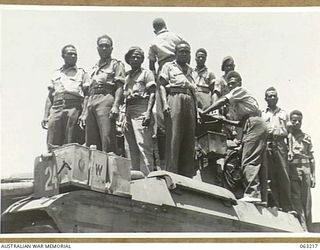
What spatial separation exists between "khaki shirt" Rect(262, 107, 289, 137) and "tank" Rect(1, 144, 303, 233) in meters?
0.81

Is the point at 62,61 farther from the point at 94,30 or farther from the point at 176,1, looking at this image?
the point at 176,1

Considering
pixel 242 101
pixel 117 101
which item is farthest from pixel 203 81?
pixel 117 101

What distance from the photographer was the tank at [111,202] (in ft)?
20.8

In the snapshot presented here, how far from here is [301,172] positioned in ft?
23.1

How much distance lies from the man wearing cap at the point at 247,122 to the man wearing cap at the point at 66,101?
125cm

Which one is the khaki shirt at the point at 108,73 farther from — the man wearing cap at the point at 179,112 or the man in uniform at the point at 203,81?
the man in uniform at the point at 203,81

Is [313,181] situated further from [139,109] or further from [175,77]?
[139,109]

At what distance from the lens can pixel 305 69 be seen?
7.03 metres

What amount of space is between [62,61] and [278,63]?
6.92ft

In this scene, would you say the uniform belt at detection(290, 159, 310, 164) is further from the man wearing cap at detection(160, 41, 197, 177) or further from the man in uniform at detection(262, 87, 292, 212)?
the man wearing cap at detection(160, 41, 197, 177)

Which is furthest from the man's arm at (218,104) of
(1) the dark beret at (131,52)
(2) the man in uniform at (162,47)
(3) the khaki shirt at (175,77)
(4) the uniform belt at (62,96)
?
(4) the uniform belt at (62,96)

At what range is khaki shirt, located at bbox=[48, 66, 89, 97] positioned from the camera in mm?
6852
